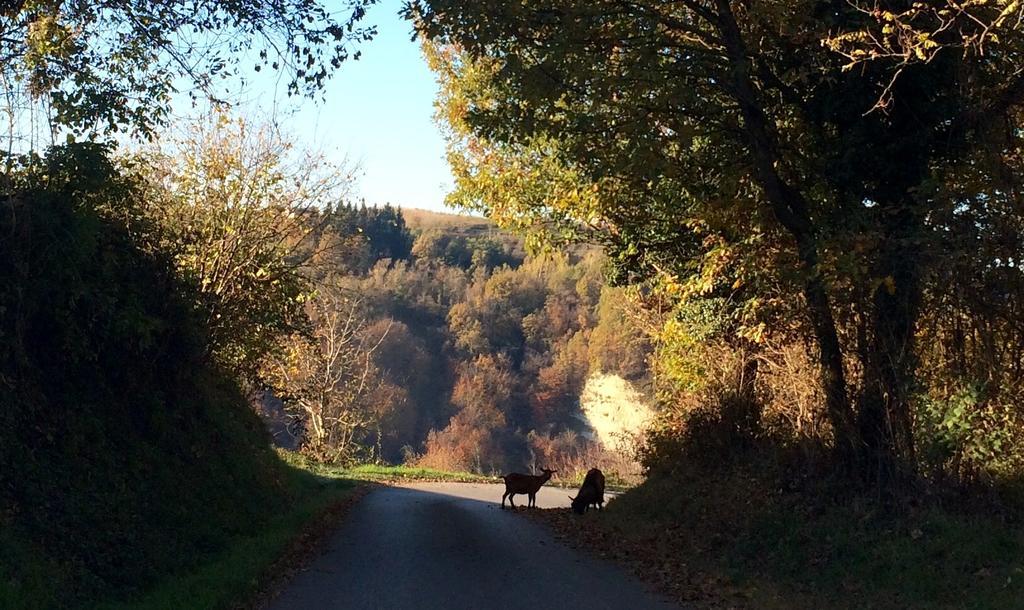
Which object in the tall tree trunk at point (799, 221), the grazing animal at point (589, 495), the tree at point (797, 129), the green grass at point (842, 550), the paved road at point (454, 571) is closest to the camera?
the green grass at point (842, 550)

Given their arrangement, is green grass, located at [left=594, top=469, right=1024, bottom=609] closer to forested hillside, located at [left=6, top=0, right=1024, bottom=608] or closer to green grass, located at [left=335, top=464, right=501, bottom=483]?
forested hillside, located at [left=6, top=0, right=1024, bottom=608]

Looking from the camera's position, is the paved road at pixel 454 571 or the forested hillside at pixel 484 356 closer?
the paved road at pixel 454 571

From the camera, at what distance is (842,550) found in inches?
438

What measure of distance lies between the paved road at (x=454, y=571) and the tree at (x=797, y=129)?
4.10 metres

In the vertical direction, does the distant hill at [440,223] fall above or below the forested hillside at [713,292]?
above

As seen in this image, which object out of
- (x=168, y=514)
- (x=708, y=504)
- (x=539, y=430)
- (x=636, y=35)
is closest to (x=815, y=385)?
(x=708, y=504)

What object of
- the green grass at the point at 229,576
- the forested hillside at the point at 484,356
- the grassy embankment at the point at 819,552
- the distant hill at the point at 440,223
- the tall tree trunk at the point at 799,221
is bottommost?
the green grass at the point at 229,576

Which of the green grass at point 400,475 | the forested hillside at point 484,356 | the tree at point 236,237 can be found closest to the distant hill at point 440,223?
the forested hillside at point 484,356

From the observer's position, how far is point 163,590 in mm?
9930

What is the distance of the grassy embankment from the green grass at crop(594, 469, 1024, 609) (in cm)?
2

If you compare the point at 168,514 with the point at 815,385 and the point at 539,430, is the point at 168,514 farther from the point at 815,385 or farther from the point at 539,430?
the point at 539,430

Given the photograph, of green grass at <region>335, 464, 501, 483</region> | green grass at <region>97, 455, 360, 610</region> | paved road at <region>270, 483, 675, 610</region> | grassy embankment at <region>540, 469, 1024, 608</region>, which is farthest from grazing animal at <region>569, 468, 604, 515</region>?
green grass at <region>335, 464, 501, 483</region>

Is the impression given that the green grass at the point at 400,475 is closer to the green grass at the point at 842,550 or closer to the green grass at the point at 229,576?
the green grass at the point at 229,576

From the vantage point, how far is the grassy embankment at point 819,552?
9398 mm
